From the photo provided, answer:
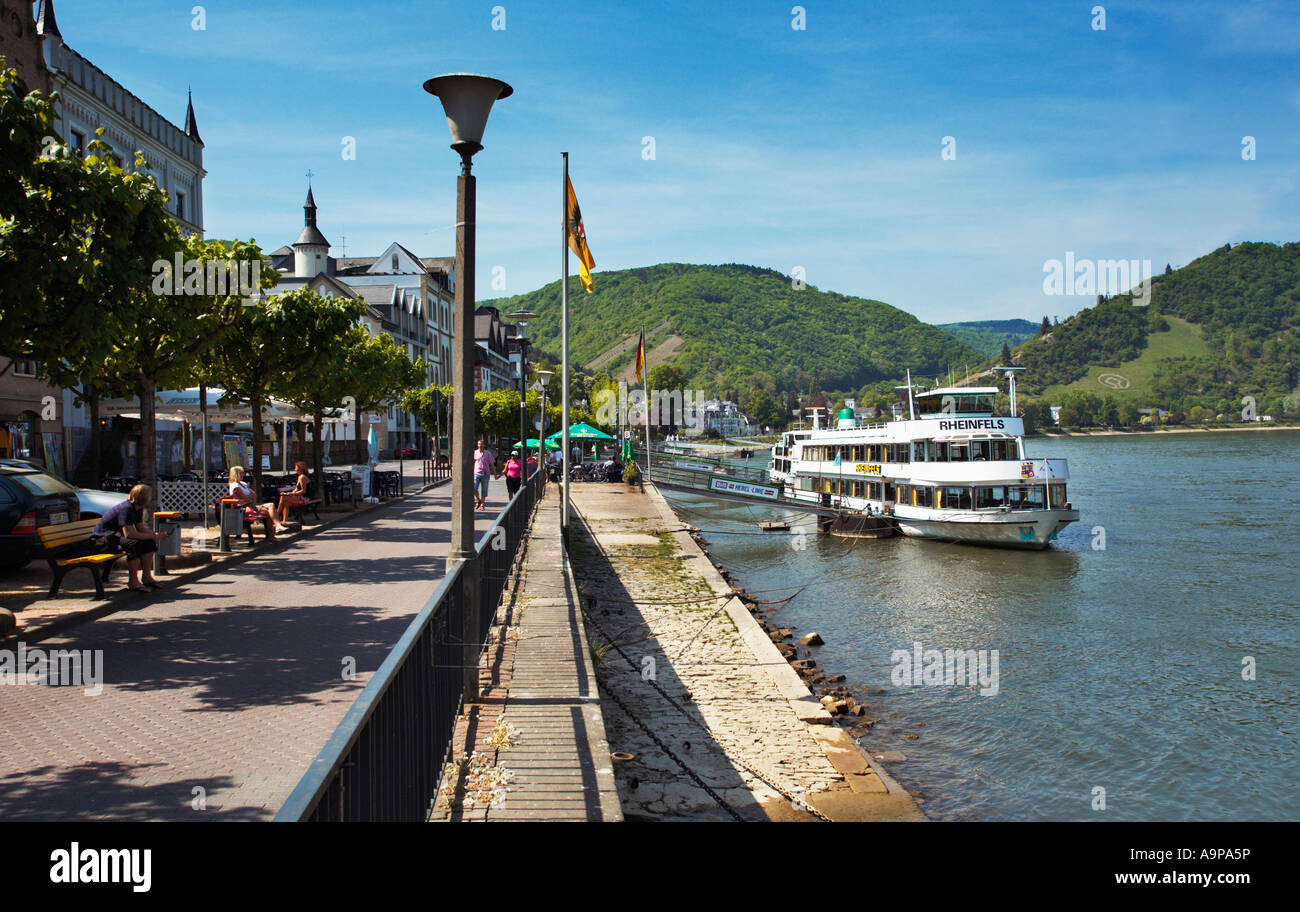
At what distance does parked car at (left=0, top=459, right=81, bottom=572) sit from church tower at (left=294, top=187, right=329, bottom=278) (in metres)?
73.0

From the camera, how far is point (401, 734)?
4609 mm

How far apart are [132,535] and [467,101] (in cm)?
882

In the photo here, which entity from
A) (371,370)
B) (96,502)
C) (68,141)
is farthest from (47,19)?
(96,502)

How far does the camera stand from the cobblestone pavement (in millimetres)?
8789

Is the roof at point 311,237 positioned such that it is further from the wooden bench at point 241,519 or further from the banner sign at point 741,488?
the wooden bench at point 241,519

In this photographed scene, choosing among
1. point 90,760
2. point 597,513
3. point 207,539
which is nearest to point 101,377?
point 207,539

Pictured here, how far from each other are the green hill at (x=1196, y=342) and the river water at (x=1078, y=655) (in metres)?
139

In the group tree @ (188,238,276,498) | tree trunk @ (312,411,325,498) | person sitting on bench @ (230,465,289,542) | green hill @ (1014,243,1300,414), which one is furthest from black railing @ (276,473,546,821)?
green hill @ (1014,243,1300,414)

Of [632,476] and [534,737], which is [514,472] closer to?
[632,476]

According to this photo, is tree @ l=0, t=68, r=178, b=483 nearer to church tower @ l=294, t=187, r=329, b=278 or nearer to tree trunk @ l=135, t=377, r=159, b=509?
tree trunk @ l=135, t=377, r=159, b=509

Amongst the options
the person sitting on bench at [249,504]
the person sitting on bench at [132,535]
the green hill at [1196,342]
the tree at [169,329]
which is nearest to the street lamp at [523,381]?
the person sitting on bench at [249,504]

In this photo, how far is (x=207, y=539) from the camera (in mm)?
19172
